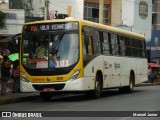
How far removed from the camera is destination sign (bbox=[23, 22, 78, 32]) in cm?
2097

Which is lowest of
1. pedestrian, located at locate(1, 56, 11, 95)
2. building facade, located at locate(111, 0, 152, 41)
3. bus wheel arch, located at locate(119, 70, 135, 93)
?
bus wheel arch, located at locate(119, 70, 135, 93)

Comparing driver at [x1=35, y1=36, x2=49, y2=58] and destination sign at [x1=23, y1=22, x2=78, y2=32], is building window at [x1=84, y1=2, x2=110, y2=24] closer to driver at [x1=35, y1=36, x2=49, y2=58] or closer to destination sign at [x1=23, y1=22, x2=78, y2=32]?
destination sign at [x1=23, y1=22, x2=78, y2=32]

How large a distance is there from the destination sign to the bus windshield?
0.17 m

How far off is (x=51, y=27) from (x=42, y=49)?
104cm

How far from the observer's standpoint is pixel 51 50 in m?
20.8

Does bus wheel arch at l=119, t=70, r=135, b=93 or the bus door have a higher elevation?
the bus door

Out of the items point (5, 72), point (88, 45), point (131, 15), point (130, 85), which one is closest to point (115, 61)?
point (130, 85)

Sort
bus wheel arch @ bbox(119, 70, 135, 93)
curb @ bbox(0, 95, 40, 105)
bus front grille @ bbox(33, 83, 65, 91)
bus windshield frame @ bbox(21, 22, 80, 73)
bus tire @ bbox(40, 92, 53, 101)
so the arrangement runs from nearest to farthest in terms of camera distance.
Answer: curb @ bbox(0, 95, 40, 105)
bus front grille @ bbox(33, 83, 65, 91)
bus windshield frame @ bbox(21, 22, 80, 73)
bus tire @ bbox(40, 92, 53, 101)
bus wheel arch @ bbox(119, 70, 135, 93)

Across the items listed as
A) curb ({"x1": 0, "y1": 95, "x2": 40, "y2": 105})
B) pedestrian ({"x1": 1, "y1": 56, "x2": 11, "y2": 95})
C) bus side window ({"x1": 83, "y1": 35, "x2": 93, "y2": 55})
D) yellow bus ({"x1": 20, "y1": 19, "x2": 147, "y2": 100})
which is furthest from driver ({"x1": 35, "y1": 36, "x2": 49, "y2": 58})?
curb ({"x1": 0, "y1": 95, "x2": 40, "y2": 105})

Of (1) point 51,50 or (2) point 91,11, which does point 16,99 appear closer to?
(1) point 51,50

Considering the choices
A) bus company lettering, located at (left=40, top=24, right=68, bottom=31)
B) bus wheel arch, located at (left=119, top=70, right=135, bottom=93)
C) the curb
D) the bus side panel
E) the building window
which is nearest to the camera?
A: the curb

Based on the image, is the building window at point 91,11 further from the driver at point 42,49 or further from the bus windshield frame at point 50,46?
the driver at point 42,49

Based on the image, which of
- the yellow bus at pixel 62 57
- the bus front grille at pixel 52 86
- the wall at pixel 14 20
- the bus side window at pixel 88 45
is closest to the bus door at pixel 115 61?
the yellow bus at pixel 62 57

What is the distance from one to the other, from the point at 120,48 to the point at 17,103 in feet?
24.5
